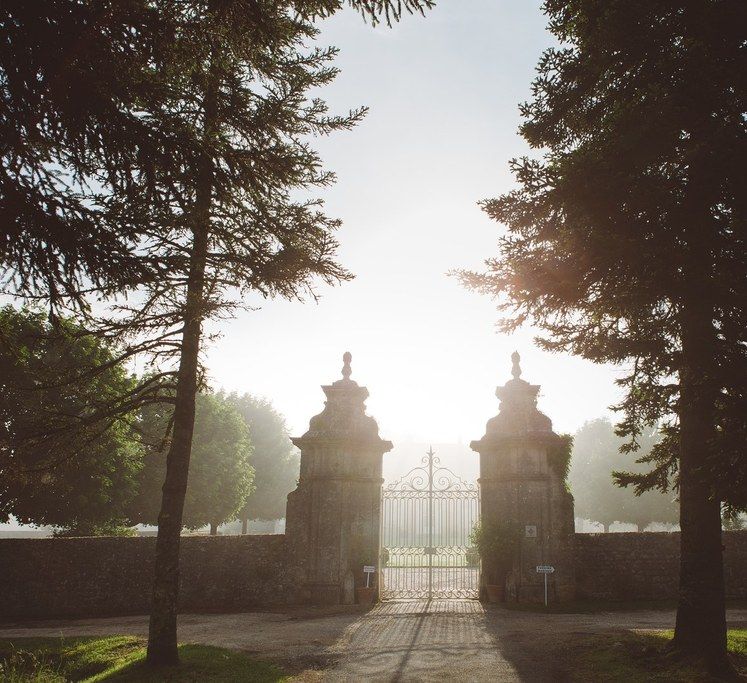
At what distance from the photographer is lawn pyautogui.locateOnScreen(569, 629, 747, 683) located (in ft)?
22.4

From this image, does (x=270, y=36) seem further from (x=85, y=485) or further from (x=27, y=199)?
(x=85, y=485)

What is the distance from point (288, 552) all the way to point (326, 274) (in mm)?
8851

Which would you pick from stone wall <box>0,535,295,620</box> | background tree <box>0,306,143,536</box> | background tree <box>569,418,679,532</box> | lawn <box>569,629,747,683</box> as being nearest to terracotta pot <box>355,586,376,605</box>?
stone wall <box>0,535,295,620</box>

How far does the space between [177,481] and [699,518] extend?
778cm

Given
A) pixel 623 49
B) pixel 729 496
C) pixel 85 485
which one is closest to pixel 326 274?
pixel 623 49

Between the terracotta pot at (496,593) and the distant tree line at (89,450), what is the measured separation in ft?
29.9

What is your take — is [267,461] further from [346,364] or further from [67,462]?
[346,364]

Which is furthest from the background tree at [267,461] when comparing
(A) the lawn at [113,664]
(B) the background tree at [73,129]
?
(B) the background tree at [73,129]

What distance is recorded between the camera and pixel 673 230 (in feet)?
24.6

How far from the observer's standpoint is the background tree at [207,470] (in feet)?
79.5

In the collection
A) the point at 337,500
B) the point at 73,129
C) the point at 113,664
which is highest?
the point at 73,129

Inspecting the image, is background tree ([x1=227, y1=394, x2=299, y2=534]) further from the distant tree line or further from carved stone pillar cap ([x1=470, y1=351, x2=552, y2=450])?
carved stone pillar cap ([x1=470, y1=351, x2=552, y2=450])

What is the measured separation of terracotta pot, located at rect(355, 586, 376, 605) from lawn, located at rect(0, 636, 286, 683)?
5.45m

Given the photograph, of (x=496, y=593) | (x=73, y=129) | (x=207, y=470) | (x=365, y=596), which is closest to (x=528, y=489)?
(x=496, y=593)
